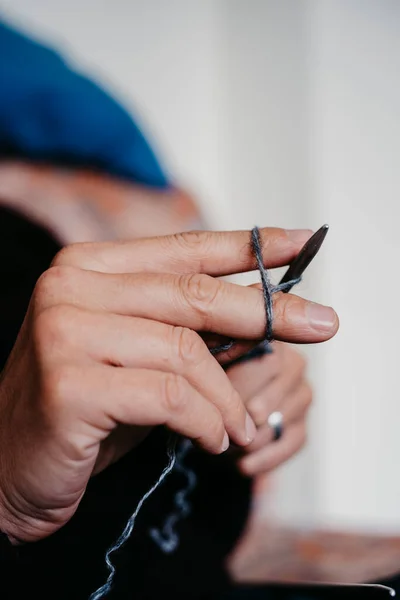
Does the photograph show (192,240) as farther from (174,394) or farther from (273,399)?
(273,399)

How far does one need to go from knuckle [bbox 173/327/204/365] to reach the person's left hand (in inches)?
7.7

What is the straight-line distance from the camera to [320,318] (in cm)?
41

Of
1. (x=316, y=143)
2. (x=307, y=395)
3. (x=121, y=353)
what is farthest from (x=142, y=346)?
(x=316, y=143)

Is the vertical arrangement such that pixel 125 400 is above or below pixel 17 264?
below

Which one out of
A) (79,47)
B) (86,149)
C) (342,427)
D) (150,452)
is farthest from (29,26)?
(342,427)

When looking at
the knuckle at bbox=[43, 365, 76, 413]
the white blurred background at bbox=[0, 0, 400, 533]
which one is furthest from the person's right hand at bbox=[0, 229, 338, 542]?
the white blurred background at bbox=[0, 0, 400, 533]

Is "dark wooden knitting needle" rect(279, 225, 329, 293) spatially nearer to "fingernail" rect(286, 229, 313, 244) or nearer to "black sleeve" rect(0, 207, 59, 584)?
"fingernail" rect(286, 229, 313, 244)

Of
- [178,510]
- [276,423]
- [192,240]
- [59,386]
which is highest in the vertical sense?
[192,240]

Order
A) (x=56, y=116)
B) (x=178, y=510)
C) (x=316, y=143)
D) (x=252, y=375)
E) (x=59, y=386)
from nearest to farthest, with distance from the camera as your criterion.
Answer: (x=59, y=386), (x=252, y=375), (x=178, y=510), (x=56, y=116), (x=316, y=143)

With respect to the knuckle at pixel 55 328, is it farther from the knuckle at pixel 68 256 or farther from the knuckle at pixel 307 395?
the knuckle at pixel 307 395

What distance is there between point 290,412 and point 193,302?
Result: 1.01 ft

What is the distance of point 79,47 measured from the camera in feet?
4.43

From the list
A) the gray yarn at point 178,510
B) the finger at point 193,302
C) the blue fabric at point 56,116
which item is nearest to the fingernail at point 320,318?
the finger at point 193,302

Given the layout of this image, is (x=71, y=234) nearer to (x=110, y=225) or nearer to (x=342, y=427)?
(x=110, y=225)
